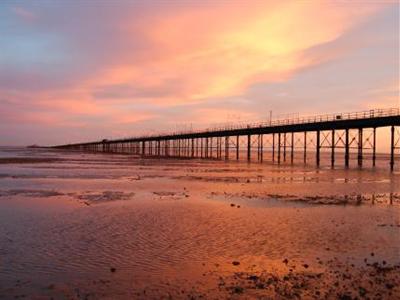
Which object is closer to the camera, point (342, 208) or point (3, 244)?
point (3, 244)

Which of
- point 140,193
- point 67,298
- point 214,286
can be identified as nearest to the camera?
point 67,298

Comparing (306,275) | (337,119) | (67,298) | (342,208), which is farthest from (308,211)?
(337,119)

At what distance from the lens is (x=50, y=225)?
44.8ft

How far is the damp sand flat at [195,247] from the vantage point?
318 inches

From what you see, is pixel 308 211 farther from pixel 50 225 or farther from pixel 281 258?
pixel 50 225

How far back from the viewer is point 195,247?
11.2 meters

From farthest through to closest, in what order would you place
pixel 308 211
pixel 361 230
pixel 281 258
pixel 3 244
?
pixel 308 211
pixel 361 230
pixel 3 244
pixel 281 258

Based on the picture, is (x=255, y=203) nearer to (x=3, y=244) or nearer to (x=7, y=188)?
(x=3, y=244)

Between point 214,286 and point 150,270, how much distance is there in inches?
62.5

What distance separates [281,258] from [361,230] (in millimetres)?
4426

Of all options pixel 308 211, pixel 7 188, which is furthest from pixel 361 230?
pixel 7 188

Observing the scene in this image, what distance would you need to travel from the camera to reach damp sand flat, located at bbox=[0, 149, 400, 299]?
26.5ft

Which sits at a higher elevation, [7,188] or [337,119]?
[337,119]

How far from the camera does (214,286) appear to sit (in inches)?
322
